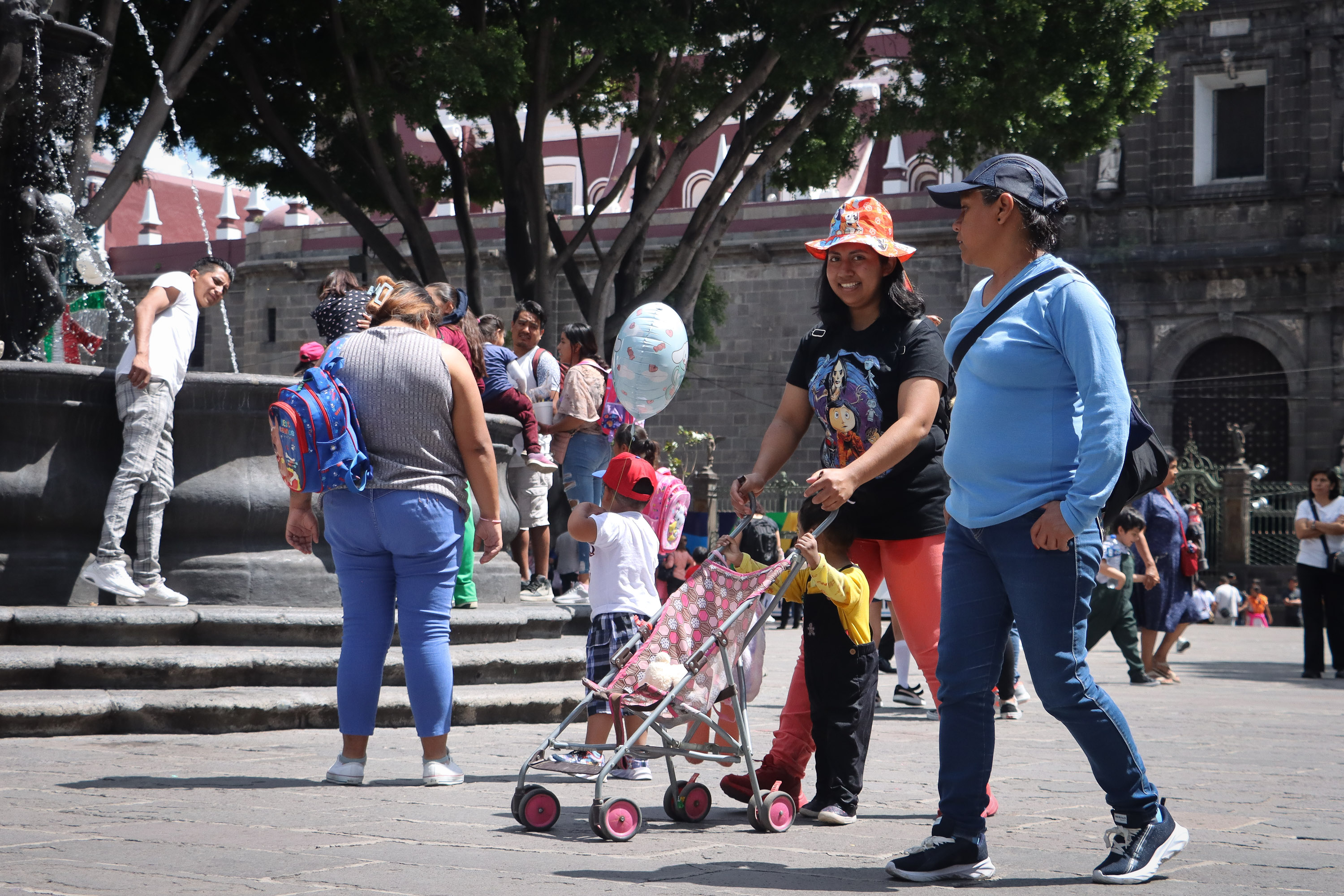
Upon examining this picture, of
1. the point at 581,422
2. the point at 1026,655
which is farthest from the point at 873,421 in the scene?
the point at 581,422

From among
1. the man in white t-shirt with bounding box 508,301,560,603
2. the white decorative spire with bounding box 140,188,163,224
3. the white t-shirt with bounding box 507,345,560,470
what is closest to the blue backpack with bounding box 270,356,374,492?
the man in white t-shirt with bounding box 508,301,560,603

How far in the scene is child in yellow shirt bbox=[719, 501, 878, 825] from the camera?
4465mm

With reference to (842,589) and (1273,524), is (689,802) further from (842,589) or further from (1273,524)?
(1273,524)

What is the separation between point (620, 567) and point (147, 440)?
285cm

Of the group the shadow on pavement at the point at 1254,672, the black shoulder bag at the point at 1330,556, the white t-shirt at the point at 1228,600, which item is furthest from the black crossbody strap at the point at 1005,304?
the white t-shirt at the point at 1228,600

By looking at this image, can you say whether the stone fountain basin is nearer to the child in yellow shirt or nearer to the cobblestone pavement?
the cobblestone pavement

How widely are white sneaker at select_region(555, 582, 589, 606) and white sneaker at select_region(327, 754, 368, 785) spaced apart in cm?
458

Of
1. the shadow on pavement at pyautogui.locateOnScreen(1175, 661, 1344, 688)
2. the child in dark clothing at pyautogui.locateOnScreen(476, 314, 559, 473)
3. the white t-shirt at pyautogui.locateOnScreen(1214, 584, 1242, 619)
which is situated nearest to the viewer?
the child in dark clothing at pyautogui.locateOnScreen(476, 314, 559, 473)

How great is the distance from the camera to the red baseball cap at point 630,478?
556 centimetres

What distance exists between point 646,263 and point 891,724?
29665 millimetres

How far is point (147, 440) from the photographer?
7234 millimetres

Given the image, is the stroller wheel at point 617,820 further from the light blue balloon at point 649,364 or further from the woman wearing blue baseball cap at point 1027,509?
the light blue balloon at point 649,364

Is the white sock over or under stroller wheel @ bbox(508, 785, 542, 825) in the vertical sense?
under

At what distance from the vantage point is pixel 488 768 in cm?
557
